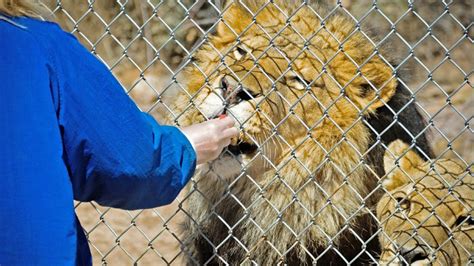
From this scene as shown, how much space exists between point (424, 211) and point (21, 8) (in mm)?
1978

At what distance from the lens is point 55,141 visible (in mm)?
2279

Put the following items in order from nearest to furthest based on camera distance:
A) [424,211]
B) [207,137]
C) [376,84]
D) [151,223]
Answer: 1. [207,137]
2. [424,211]
3. [376,84]
4. [151,223]

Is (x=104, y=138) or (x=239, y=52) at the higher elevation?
(x=239, y=52)

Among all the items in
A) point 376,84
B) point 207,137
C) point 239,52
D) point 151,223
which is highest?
point 376,84

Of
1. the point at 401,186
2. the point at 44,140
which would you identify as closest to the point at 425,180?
the point at 401,186

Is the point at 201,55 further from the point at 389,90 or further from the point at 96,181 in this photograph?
the point at 96,181

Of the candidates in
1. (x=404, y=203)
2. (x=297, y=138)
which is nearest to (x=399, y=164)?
(x=404, y=203)

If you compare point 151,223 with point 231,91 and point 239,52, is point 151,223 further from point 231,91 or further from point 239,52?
point 231,91

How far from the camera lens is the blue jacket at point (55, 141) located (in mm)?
2225

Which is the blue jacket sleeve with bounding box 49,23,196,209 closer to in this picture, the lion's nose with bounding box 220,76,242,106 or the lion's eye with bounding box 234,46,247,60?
the lion's nose with bounding box 220,76,242,106

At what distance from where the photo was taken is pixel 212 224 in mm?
4266

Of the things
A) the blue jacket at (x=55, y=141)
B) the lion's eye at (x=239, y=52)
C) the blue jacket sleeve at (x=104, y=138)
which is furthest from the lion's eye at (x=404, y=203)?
the blue jacket at (x=55, y=141)

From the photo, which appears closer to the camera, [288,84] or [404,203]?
[404,203]

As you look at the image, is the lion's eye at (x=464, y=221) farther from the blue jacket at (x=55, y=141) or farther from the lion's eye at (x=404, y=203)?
the blue jacket at (x=55, y=141)
